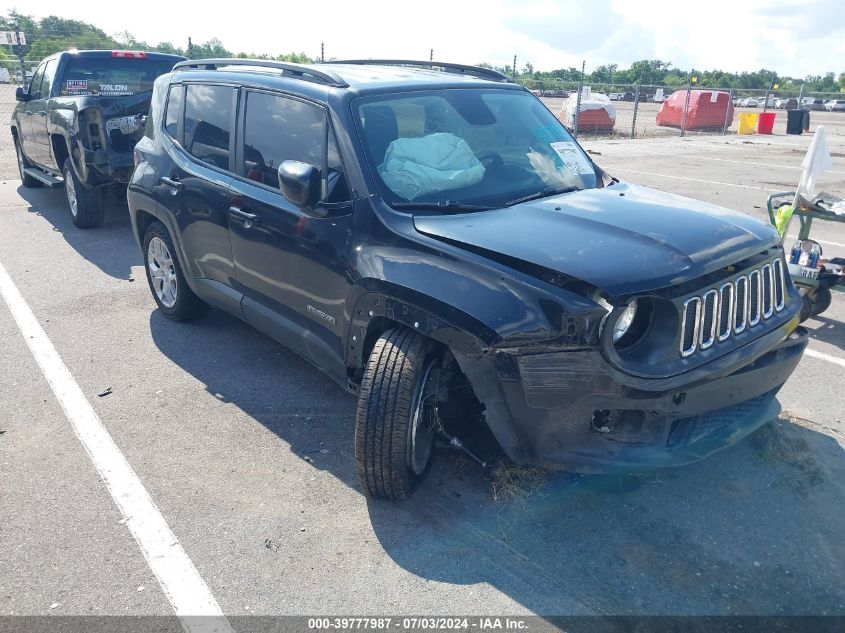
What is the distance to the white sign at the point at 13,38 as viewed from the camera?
56.9 feet

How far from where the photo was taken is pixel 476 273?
2.94 meters

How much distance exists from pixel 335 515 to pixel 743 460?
2173 millimetres

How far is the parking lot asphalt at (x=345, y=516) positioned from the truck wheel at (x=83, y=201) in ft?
13.4

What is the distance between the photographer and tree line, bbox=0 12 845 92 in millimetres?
23453

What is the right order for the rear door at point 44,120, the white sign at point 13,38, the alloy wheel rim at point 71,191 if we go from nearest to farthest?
1. the alloy wheel rim at point 71,191
2. the rear door at point 44,120
3. the white sign at point 13,38

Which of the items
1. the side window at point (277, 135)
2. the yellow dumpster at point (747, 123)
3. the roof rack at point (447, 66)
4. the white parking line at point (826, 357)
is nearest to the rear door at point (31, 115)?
the roof rack at point (447, 66)

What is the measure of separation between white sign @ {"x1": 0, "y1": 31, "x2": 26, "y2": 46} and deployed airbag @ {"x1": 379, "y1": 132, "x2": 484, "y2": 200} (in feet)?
58.3

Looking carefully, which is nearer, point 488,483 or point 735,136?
point 488,483

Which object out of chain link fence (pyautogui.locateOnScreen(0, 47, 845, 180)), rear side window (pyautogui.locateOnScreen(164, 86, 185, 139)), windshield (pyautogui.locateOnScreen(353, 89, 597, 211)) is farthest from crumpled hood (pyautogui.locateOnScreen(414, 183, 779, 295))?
chain link fence (pyautogui.locateOnScreen(0, 47, 845, 180))

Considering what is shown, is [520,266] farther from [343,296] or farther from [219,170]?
[219,170]

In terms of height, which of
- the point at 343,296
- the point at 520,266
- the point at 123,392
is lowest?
the point at 123,392

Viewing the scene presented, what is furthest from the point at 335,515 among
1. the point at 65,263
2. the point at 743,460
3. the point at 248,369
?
the point at 65,263

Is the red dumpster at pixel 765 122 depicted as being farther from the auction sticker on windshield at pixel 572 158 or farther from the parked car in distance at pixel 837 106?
the parked car in distance at pixel 837 106

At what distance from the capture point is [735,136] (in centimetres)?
2633
